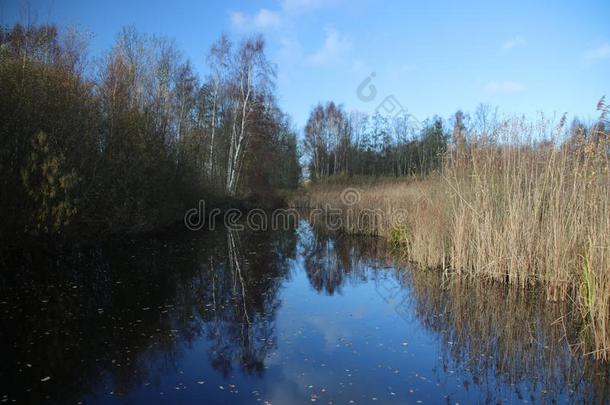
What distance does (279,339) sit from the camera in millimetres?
4863

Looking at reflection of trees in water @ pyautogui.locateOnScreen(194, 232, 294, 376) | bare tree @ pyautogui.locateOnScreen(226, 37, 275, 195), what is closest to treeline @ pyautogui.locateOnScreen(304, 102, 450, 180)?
bare tree @ pyautogui.locateOnScreen(226, 37, 275, 195)

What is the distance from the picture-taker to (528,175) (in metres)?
6.92

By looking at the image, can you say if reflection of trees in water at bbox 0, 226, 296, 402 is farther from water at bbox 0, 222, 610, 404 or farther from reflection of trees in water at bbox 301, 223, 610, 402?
reflection of trees in water at bbox 301, 223, 610, 402

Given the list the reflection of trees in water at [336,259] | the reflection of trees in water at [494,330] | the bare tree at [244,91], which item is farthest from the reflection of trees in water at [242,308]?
the bare tree at [244,91]

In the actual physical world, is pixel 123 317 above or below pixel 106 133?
below

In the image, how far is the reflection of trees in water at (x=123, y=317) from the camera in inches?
152

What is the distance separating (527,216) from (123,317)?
6267 millimetres

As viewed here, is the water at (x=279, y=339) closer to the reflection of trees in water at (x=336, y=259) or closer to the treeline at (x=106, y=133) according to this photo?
the reflection of trees in water at (x=336, y=259)

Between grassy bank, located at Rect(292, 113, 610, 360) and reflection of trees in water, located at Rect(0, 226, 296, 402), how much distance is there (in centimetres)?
348

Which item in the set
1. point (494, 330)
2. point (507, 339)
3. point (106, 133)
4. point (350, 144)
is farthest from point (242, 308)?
point (350, 144)

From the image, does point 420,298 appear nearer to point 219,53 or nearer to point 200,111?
point 219,53

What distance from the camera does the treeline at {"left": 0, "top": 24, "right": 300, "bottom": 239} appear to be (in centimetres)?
877

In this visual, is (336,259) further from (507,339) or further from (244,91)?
(244,91)

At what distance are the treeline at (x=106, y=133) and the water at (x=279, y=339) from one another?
1820 mm
